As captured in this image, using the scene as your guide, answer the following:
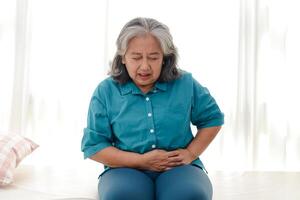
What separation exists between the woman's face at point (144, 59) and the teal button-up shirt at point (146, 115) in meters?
0.05

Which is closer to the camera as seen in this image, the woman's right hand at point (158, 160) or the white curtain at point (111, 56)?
the woman's right hand at point (158, 160)

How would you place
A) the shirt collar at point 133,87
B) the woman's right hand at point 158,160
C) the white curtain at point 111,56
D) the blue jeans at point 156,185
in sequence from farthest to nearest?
the white curtain at point 111,56, the shirt collar at point 133,87, the woman's right hand at point 158,160, the blue jeans at point 156,185

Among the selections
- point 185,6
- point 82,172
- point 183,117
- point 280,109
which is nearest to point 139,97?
point 183,117

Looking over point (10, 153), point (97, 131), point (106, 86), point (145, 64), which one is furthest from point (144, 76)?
point (10, 153)

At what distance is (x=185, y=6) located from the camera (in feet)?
7.76

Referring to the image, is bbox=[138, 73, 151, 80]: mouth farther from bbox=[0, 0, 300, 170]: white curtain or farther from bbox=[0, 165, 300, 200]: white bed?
bbox=[0, 0, 300, 170]: white curtain

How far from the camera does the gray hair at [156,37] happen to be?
1619 mm

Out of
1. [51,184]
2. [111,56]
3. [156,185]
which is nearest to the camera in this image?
[156,185]

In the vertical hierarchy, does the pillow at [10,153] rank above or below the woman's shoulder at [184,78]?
below

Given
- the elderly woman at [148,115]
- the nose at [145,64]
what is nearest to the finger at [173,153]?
the elderly woman at [148,115]

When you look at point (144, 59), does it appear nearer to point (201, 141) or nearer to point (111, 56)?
point (201, 141)

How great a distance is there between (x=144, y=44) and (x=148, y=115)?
25 cm

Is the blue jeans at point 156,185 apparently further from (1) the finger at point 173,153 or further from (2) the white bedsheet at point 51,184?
(2) the white bedsheet at point 51,184

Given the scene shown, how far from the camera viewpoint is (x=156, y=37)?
5.31ft
